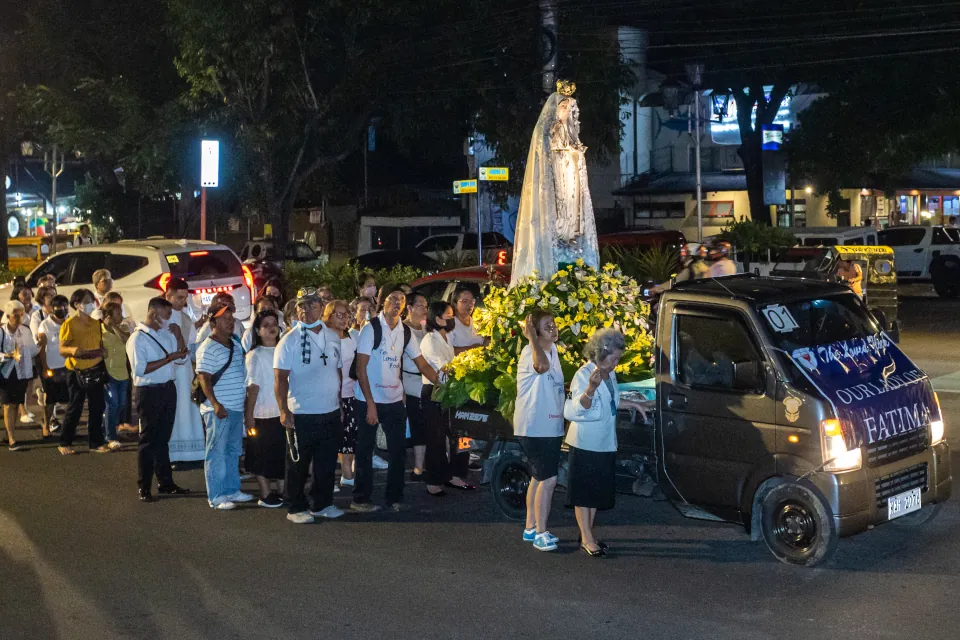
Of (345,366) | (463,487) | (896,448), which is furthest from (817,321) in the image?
(345,366)

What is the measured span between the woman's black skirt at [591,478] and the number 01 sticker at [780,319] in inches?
51.8

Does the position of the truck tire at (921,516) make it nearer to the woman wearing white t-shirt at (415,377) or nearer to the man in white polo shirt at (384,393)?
the man in white polo shirt at (384,393)

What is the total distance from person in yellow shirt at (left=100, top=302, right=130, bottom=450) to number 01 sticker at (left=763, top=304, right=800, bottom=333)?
6.96 metres

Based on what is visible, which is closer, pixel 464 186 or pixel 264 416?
pixel 264 416

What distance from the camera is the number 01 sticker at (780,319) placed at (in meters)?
7.52

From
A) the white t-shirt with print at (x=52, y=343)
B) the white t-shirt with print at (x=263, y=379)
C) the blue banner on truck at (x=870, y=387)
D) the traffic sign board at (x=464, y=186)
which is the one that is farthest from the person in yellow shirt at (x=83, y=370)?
the traffic sign board at (x=464, y=186)

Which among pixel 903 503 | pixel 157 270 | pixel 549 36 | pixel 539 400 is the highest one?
pixel 549 36

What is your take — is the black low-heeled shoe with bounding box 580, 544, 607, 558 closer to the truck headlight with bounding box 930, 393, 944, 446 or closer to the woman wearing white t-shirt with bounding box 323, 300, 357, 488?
the truck headlight with bounding box 930, 393, 944, 446

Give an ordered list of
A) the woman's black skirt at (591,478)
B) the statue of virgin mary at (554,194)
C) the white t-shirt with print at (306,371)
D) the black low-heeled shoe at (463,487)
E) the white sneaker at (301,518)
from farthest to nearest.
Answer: the statue of virgin mary at (554,194) → the black low-heeled shoe at (463,487) → the white sneaker at (301,518) → the white t-shirt with print at (306,371) → the woman's black skirt at (591,478)

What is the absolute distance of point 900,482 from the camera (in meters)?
7.47

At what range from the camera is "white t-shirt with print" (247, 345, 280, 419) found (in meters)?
9.34

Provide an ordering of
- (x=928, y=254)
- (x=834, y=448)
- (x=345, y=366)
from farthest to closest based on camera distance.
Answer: (x=928, y=254) → (x=345, y=366) → (x=834, y=448)

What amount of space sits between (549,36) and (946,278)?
52.8 ft

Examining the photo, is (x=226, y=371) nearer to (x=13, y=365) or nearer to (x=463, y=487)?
(x=463, y=487)
